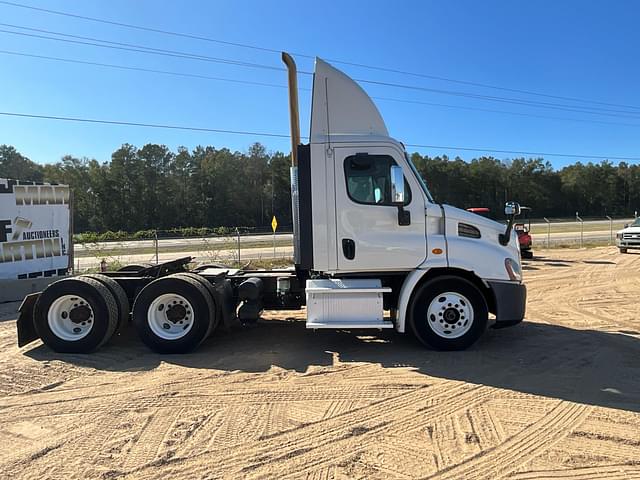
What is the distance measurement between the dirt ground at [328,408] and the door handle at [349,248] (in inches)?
52.6

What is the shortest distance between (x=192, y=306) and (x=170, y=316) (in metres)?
0.45

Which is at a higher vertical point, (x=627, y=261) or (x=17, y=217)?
(x=17, y=217)

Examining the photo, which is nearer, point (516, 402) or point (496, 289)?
point (516, 402)

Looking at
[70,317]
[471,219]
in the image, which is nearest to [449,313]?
[471,219]

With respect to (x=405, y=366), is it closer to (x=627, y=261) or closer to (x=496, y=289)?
(x=496, y=289)

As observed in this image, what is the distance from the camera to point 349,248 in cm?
606

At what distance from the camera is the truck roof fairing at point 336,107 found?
602cm

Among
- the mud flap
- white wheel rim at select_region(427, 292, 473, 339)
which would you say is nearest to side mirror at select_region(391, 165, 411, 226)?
white wheel rim at select_region(427, 292, 473, 339)

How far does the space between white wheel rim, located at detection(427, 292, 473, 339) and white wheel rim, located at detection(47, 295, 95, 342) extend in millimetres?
4654

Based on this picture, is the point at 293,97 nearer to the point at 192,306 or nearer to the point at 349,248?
the point at 349,248

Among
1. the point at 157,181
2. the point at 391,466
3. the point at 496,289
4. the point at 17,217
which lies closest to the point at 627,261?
the point at 496,289

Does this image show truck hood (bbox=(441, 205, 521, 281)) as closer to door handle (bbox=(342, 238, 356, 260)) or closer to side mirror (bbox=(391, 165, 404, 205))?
side mirror (bbox=(391, 165, 404, 205))

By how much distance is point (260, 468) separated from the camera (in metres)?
3.29

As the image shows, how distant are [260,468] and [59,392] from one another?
2.83 m
